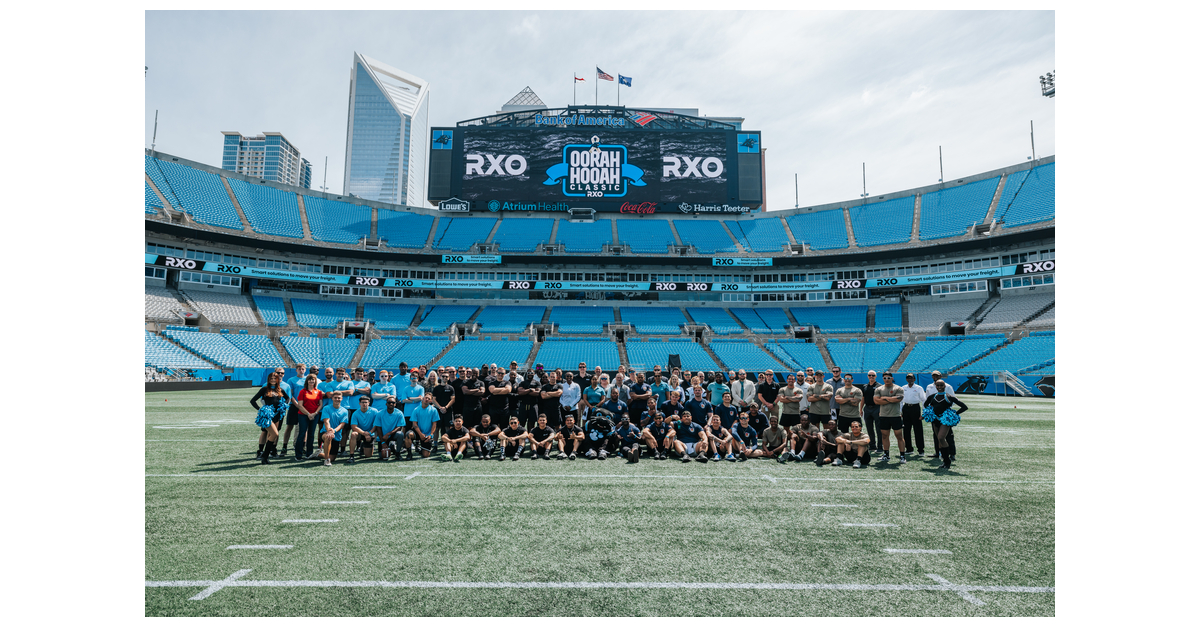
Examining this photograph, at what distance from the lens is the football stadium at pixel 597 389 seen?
460cm

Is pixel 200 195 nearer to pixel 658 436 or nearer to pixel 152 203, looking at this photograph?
pixel 152 203

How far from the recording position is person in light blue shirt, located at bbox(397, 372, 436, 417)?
33.6 ft

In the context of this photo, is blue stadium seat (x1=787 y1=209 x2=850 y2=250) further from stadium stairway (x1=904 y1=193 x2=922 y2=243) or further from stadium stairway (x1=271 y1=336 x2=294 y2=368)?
stadium stairway (x1=271 y1=336 x2=294 y2=368)

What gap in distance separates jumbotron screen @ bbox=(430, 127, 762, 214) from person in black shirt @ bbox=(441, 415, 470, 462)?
129 ft

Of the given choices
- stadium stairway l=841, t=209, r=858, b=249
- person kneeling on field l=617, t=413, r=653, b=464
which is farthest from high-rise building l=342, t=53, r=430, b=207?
person kneeling on field l=617, t=413, r=653, b=464

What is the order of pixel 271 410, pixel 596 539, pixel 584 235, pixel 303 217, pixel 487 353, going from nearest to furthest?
pixel 596 539 < pixel 271 410 < pixel 487 353 < pixel 303 217 < pixel 584 235

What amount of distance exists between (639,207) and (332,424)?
40752 mm

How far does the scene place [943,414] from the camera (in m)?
8.98

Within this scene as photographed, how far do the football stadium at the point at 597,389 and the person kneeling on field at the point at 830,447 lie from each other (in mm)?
88

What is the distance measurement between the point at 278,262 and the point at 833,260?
156 feet

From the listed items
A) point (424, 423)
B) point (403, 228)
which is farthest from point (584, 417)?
point (403, 228)

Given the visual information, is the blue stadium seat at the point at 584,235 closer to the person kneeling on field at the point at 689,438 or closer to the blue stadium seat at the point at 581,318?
the blue stadium seat at the point at 581,318

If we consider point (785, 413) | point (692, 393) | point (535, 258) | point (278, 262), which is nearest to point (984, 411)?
point (785, 413)

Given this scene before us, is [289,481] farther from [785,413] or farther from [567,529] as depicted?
[785,413]
